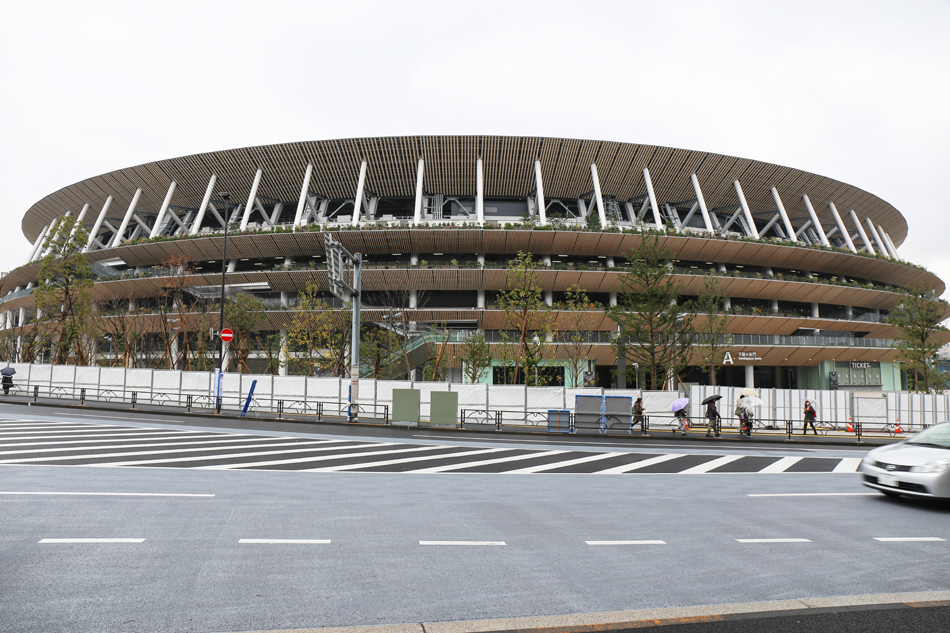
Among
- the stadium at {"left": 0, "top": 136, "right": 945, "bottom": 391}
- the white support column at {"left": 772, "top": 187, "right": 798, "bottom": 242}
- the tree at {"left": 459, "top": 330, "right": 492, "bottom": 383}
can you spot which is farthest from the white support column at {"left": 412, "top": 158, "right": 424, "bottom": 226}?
the white support column at {"left": 772, "top": 187, "right": 798, "bottom": 242}

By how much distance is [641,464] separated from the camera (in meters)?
14.2

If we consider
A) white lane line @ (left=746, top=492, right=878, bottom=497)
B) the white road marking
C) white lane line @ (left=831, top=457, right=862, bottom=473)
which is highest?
the white road marking

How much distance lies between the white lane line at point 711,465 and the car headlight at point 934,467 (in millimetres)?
4638

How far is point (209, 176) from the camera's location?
2077 inches

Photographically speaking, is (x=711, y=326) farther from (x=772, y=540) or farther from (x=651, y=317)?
(x=772, y=540)

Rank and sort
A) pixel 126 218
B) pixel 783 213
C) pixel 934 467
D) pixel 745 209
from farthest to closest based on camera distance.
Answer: pixel 126 218, pixel 783 213, pixel 745 209, pixel 934 467

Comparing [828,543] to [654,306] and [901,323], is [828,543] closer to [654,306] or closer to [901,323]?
[654,306]

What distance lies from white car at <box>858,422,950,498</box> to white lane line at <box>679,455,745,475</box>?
3809mm

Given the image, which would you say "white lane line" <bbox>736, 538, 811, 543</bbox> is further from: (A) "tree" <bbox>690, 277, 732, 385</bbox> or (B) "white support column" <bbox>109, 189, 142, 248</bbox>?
(B) "white support column" <bbox>109, 189, 142, 248</bbox>

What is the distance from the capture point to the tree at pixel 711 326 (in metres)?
40.4

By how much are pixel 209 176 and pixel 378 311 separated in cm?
2321

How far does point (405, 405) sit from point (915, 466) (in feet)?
62.3

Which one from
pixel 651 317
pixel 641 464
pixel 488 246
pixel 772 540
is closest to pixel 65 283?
pixel 488 246

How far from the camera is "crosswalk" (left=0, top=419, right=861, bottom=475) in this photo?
12.3 m
